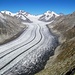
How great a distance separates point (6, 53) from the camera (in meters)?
59.8

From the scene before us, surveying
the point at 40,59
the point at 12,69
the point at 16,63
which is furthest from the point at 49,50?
the point at 12,69

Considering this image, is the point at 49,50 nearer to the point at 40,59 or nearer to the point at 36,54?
the point at 36,54

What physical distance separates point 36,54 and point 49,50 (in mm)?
7927

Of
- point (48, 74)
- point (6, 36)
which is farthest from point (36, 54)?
point (6, 36)

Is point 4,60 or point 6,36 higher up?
point 6,36

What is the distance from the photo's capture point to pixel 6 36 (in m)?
93.6

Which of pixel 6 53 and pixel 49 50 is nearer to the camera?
pixel 6 53

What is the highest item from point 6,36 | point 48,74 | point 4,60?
point 6,36

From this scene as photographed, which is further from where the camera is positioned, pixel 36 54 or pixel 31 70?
pixel 36 54

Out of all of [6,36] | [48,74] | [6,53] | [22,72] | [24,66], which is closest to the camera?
[48,74]

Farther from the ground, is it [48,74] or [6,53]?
Answer: [6,53]

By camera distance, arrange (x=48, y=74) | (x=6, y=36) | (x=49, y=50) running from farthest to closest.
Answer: (x=6, y=36), (x=49, y=50), (x=48, y=74)

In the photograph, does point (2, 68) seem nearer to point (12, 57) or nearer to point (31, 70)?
point (31, 70)

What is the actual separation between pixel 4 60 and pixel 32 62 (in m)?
7.17
